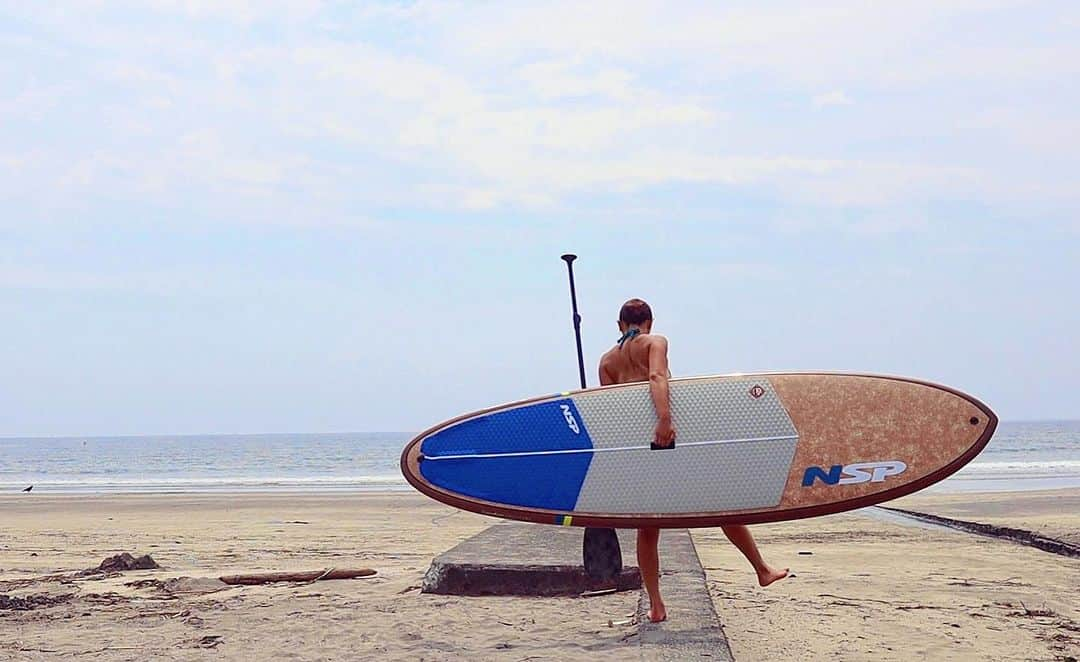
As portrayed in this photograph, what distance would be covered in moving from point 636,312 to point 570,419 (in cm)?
64

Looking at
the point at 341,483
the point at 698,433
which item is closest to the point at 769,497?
the point at 698,433

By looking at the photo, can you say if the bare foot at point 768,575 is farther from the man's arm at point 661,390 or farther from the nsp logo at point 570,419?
the nsp logo at point 570,419

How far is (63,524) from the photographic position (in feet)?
47.9

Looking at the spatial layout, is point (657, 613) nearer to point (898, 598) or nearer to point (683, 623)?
point (683, 623)

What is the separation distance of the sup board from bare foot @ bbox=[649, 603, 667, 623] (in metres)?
0.37

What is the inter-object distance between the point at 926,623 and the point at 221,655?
3.52 m

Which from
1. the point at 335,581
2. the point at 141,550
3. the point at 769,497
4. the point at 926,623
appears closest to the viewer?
the point at 769,497

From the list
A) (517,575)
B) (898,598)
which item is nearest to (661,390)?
(517,575)

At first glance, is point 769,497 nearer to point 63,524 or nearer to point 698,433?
point 698,433

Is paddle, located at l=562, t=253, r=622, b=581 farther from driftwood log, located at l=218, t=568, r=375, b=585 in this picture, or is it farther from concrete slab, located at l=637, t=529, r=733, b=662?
driftwood log, located at l=218, t=568, r=375, b=585

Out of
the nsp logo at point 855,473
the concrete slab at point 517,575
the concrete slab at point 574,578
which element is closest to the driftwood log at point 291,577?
the concrete slab at point 574,578

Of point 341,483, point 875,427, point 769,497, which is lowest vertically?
point 341,483

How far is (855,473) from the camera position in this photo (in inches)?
174

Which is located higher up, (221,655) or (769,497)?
(769,497)
